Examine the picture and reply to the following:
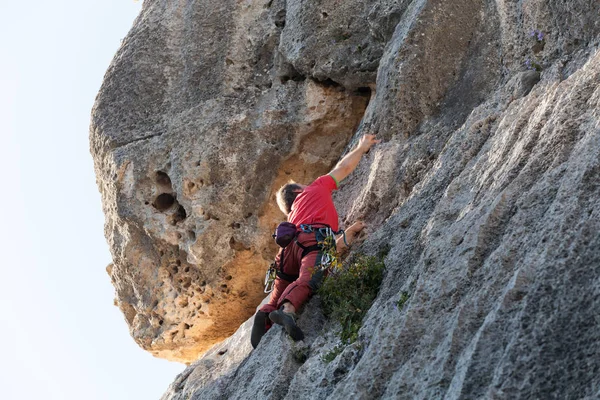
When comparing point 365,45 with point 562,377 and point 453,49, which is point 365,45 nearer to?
point 453,49

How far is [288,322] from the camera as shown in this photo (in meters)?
7.89

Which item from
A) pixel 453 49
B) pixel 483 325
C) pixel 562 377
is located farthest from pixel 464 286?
pixel 453 49

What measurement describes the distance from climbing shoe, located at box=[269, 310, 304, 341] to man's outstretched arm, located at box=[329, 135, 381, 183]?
2034 mm

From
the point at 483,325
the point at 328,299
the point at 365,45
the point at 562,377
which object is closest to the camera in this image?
the point at 562,377

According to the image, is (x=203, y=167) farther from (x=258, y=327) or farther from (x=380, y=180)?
(x=258, y=327)

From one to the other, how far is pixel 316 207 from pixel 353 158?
115cm

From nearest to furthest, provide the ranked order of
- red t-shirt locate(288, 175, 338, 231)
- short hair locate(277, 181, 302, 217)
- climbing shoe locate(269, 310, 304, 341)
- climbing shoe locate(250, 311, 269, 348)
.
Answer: climbing shoe locate(269, 310, 304, 341) → climbing shoe locate(250, 311, 269, 348) → red t-shirt locate(288, 175, 338, 231) → short hair locate(277, 181, 302, 217)

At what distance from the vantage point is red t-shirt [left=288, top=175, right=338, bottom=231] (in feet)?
29.4

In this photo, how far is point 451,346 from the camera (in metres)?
5.46

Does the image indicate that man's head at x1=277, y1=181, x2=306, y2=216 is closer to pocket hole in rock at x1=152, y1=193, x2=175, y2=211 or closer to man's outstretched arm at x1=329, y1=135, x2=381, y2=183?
man's outstretched arm at x1=329, y1=135, x2=381, y2=183

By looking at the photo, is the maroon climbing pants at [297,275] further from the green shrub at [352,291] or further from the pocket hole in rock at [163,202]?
the pocket hole in rock at [163,202]

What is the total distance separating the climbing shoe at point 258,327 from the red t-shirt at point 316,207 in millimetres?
954

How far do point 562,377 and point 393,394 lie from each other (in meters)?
1.27

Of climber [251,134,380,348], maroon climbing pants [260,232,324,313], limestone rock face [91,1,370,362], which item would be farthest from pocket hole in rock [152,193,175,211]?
maroon climbing pants [260,232,324,313]
